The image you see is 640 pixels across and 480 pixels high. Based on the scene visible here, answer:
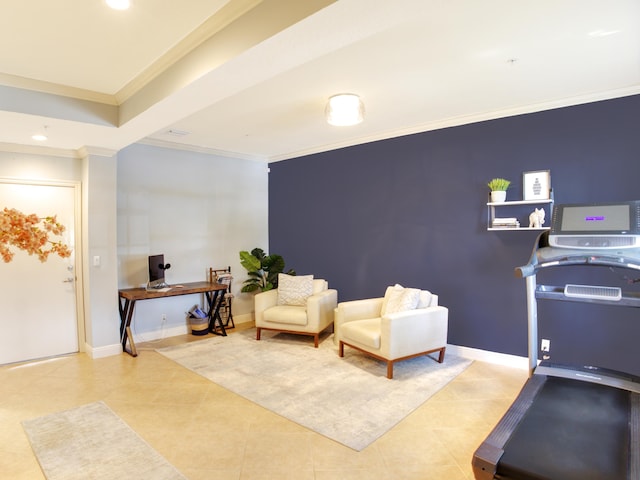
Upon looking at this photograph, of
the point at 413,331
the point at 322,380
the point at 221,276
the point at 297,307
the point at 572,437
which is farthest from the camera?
the point at 221,276

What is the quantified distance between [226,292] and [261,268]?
645 millimetres

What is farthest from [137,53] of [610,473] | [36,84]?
[610,473]

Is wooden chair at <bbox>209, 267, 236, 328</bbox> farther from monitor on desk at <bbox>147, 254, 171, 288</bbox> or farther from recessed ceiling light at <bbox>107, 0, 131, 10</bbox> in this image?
recessed ceiling light at <bbox>107, 0, 131, 10</bbox>

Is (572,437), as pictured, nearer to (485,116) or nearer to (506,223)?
(506,223)

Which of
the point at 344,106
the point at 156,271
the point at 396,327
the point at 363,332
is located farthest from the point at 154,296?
the point at 344,106

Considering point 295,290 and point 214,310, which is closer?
point 295,290

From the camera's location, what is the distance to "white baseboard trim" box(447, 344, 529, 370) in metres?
3.93

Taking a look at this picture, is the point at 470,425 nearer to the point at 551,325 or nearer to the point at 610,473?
the point at 610,473

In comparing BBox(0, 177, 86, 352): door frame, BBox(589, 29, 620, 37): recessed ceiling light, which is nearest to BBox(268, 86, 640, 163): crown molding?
BBox(589, 29, 620, 37): recessed ceiling light

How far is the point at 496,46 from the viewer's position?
260cm

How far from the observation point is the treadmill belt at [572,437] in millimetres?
1699

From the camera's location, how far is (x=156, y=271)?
4773mm

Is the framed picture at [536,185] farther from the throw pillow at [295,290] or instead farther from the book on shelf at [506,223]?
the throw pillow at [295,290]

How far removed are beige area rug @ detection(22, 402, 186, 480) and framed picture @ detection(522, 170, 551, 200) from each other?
377 centimetres
